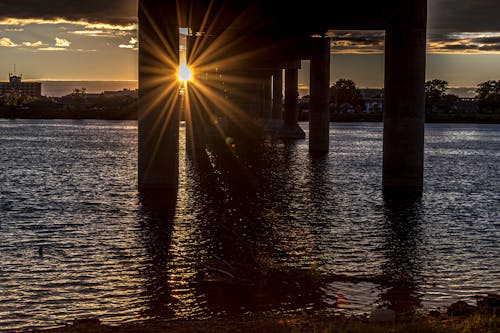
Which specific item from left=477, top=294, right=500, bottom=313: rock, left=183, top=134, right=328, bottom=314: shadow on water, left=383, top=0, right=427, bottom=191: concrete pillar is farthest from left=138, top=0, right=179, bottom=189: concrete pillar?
left=477, top=294, right=500, bottom=313: rock

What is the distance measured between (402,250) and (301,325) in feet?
39.9

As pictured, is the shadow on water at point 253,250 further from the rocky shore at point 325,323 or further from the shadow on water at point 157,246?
the rocky shore at point 325,323

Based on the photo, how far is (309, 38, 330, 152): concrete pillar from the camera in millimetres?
87562

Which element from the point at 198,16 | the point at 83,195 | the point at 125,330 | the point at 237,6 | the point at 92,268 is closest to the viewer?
the point at 125,330

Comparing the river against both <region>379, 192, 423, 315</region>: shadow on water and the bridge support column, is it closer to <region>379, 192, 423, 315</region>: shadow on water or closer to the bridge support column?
<region>379, 192, 423, 315</region>: shadow on water

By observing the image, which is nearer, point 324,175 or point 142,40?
point 142,40

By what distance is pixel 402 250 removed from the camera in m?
28.2

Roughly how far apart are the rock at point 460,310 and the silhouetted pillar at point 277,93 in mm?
112542

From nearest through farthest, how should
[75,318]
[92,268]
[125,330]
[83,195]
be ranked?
1. [125,330]
2. [75,318]
3. [92,268]
4. [83,195]

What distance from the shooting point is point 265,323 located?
662 inches

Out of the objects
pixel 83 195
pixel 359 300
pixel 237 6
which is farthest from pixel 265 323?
pixel 237 6

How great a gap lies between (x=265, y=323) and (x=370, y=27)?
42068mm

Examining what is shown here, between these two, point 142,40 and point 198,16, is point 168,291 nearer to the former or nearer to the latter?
point 142,40

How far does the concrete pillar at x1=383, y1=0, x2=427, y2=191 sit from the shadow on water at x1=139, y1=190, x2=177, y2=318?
1276 cm
